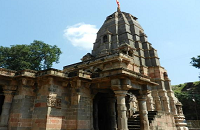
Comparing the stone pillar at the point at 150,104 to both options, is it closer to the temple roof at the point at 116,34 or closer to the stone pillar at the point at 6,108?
the temple roof at the point at 116,34

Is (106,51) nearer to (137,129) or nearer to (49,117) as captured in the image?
(137,129)

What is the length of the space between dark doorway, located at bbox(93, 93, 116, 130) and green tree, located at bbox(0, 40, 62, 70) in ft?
59.0

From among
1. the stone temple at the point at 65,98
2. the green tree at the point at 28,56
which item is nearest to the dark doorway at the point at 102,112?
the stone temple at the point at 65,98

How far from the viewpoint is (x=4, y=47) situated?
29469 mm

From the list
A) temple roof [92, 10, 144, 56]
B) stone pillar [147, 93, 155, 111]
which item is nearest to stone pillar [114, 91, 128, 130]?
stone pillar [147, 93, 155, 111]

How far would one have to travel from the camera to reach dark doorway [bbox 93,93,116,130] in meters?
14.2

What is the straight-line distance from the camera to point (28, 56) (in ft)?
98.1

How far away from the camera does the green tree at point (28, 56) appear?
28203 millimetres

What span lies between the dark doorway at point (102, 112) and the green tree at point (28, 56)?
1799 cm

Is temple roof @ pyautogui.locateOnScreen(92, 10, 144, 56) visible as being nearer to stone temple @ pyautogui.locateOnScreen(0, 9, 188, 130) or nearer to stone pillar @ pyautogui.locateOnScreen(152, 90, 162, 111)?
stone pillar @ pyautogui.locateOnScreen(152, 90, 162, 111)

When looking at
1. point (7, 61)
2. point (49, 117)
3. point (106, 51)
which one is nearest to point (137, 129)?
point (49, 117)

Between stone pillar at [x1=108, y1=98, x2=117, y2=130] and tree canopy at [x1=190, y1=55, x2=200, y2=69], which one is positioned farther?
tree canopy at [x1=190, y1=55, x2=200, y2=69]

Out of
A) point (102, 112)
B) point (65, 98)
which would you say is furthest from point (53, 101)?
point (102, 112)

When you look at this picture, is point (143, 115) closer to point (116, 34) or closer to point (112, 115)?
point (112, 115)
